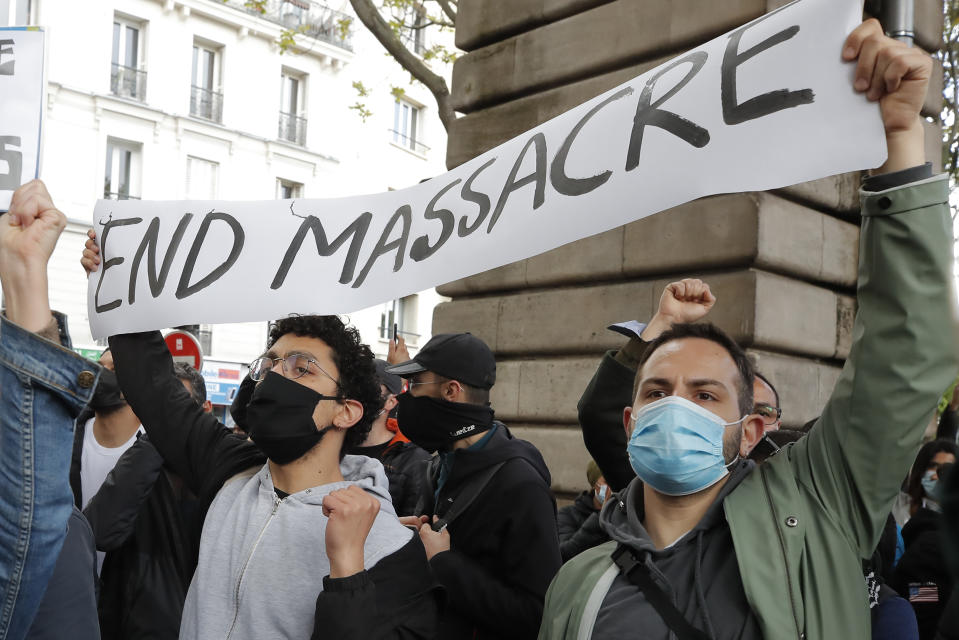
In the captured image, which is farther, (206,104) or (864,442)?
(206,104)

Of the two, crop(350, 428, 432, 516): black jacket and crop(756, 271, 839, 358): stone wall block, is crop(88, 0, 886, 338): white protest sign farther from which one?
crop(756, 271, 839, 358): stone wall block

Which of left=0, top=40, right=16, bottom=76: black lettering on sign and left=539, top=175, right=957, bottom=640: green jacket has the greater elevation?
left=0, top=40, right=16, bottom=76: black lettering on sign

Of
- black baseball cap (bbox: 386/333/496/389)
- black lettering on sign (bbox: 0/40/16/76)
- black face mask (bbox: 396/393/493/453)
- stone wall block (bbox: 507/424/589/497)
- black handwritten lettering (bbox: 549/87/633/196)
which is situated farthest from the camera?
stone wall block (bbox: 507/424/589/497)

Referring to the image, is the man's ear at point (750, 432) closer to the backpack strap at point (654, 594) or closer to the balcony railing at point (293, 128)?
the backpack strap at point (654, 594)

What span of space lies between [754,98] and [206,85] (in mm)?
27507

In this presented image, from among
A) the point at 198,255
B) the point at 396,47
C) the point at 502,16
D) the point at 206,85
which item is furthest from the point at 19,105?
the point at 206,85

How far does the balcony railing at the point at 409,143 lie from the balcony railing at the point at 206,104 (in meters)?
5.89

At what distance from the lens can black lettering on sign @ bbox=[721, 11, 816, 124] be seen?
2164mm

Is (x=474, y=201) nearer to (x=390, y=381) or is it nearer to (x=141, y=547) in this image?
(x=141, y=547)

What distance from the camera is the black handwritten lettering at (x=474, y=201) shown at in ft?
8.37

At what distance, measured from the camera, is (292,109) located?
29.7 metres

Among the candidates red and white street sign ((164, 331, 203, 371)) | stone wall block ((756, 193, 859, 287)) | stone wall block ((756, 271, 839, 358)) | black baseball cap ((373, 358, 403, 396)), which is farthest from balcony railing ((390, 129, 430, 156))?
black baseball cap ((373, 358, 403, 396))

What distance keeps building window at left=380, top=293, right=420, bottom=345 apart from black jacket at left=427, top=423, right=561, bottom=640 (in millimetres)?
26958

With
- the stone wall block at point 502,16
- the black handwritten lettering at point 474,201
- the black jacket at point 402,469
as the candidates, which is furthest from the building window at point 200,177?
the black handwritten lettering at point 474,201
